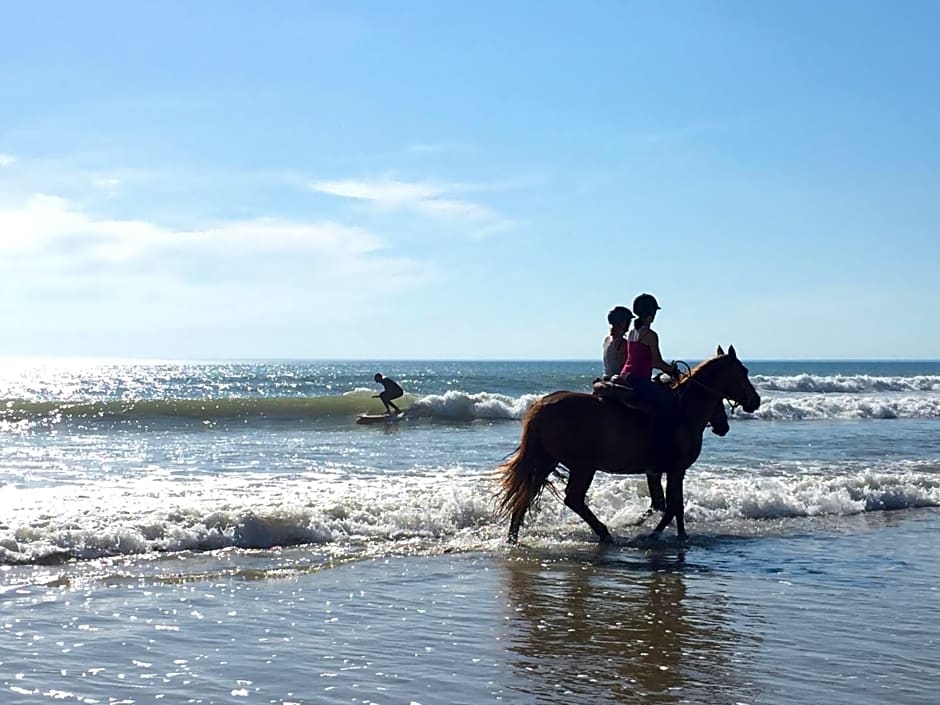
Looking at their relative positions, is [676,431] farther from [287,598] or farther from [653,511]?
[287,598]

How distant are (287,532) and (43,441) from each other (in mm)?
12509

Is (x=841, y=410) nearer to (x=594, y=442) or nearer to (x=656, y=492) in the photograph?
(x=656, y=492)

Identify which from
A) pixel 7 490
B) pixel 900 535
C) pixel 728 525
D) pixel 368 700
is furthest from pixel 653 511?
pixel 7 490

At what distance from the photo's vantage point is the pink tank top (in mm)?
9844

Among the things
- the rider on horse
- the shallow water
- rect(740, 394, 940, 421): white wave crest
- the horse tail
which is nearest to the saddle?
the rider on horse

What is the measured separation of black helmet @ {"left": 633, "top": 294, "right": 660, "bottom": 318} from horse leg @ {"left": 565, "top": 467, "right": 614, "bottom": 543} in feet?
5.43

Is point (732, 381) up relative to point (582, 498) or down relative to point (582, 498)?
up


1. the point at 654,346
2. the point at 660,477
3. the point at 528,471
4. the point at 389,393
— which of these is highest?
the point at 654,346

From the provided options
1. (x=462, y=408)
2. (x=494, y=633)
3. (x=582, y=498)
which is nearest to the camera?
(x=494, y=633)

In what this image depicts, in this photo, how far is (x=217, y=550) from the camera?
902 centimetres

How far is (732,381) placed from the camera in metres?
10.3

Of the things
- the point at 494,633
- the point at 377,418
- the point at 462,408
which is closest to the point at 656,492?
the point at 494,633

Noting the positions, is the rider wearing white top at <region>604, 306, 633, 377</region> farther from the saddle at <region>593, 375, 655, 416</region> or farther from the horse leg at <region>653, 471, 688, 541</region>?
the horse leg at <region>653, 471, 688, 541</region>

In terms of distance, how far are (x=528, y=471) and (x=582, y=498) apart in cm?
69
